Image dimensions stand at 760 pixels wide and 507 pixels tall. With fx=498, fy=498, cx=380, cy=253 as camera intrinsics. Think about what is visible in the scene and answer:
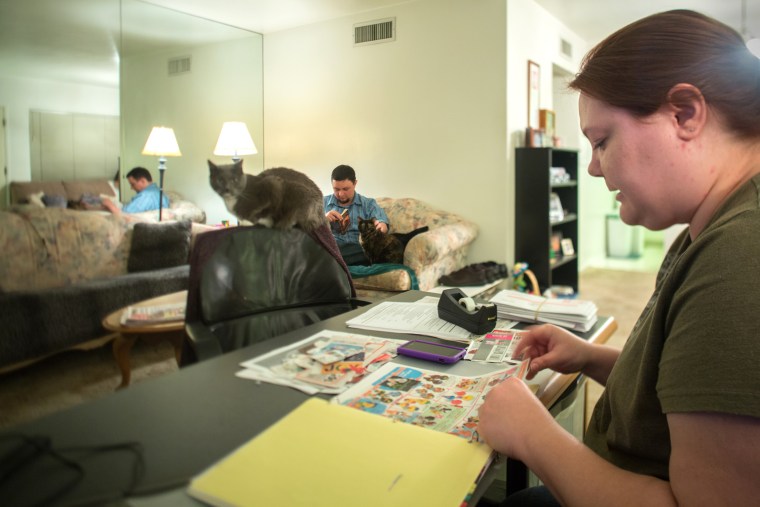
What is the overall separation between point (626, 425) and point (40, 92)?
809 millimetres

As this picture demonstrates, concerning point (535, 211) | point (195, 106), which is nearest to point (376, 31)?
point (195, 106)

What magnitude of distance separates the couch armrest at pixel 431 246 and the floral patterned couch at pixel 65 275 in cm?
57

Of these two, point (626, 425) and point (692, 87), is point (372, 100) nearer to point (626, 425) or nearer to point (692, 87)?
point (692, 87)

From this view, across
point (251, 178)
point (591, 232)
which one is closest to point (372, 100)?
point (251, 178)

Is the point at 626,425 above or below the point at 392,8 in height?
below

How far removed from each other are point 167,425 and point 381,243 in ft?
1.76

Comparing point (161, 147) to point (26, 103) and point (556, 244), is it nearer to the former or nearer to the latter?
point (26, 103)

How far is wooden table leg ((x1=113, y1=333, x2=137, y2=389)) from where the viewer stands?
1.94 feet

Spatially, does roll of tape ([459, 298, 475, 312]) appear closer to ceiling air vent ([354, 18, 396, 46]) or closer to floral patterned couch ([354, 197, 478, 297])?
floral patterned couch ([354, 197, 478, 297])

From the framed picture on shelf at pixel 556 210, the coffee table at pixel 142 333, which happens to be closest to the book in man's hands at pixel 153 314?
the coffee table at pixel 142 333

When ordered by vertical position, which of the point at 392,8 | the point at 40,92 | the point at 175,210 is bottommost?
the point at 175,210

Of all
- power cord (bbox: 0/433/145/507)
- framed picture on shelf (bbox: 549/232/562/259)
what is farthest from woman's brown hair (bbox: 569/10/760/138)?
framed picture on shelf (bbox: 549/232/562/259)

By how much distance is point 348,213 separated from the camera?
0.97 metres

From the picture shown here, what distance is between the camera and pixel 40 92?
0.53m
